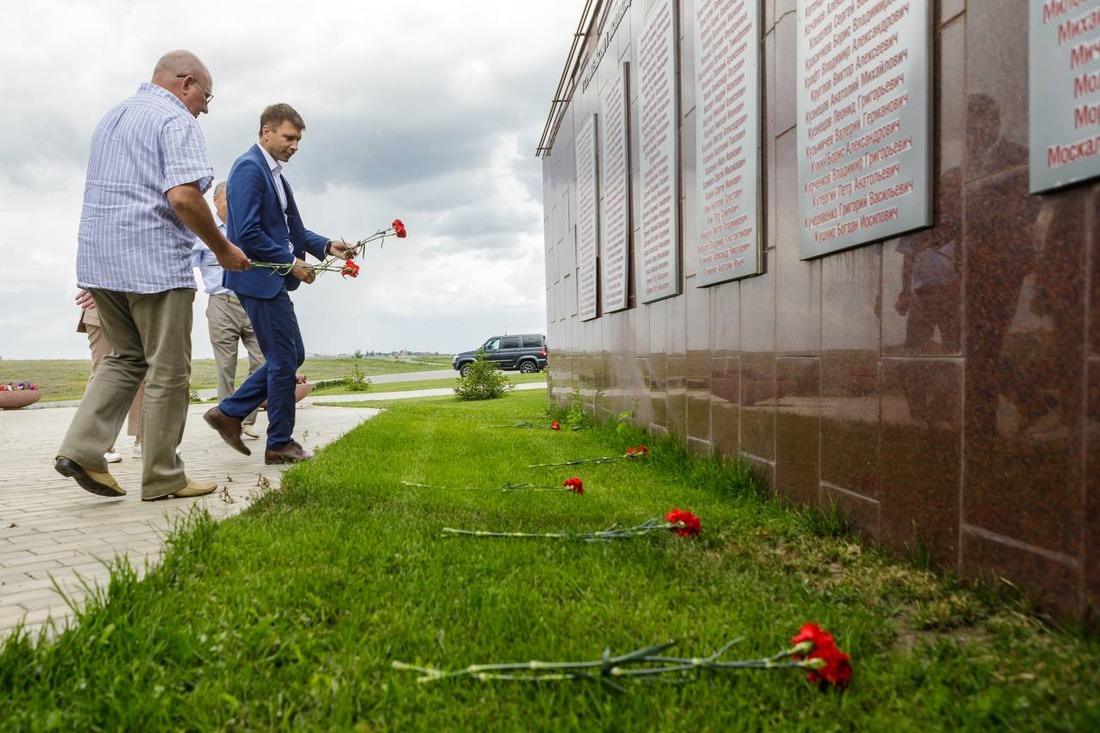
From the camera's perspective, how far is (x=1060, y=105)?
210 centimetres

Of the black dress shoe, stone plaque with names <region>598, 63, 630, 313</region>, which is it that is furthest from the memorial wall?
the black dress shoe

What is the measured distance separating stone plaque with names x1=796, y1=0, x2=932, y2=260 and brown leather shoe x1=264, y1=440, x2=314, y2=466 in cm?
387

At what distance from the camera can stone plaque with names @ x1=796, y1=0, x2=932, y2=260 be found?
2.74 metres

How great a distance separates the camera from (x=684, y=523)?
10.2 feet

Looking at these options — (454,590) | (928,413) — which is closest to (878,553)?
(928,413)

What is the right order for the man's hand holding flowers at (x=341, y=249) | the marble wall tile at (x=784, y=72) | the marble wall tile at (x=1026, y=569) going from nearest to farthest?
the marble wall tile at (x=1026, y=569), the marble wall tile at (x=784, y=72), the man's hand holding flowers at (x=341, y=249)

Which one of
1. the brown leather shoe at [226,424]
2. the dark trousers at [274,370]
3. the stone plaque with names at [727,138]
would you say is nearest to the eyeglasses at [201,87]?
the dark trousers at [274,370]

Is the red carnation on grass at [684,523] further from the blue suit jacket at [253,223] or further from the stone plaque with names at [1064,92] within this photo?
the blue suit jacket at [253,223]

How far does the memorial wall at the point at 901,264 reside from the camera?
2125 millimetres

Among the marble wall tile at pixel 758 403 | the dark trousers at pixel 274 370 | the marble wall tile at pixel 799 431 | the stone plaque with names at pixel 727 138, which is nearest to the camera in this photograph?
the marble wall tile at pixel 799 431

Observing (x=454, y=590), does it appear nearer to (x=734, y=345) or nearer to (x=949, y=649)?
(x=949, y=649)

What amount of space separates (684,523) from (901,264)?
4.12ft

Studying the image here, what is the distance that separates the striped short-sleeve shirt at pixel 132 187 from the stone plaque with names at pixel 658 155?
299cm

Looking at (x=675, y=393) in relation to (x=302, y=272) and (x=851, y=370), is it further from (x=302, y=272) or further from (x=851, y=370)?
(x=302, y=272)
